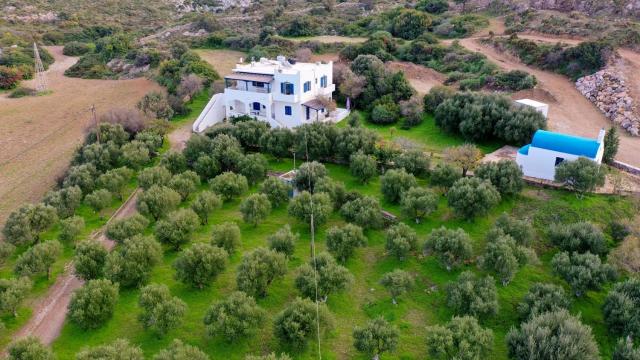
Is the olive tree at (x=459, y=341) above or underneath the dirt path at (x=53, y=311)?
above

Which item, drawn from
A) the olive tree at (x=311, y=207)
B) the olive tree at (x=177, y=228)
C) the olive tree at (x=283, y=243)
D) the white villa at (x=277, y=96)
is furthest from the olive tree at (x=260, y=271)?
the white villa at (x=277, y=96)

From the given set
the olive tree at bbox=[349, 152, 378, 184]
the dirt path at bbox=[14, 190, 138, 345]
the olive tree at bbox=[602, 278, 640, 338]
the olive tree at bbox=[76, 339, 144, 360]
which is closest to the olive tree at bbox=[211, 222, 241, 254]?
the dirt path at bbox=[14, 190, 138, 345]

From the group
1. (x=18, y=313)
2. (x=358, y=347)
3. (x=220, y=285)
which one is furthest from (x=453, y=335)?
(x=18, y=313)

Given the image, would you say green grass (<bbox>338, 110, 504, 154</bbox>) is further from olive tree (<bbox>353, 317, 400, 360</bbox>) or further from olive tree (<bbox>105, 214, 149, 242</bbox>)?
olive tree (<bbox>353, 317, 400, 360</bbox>)

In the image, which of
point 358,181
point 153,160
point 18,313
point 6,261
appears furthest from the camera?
point 153,160

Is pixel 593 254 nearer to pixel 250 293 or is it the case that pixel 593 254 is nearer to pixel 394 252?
pixel 394 252

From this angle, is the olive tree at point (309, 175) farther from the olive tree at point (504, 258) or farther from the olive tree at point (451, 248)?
the olive tree at point (504, 258)

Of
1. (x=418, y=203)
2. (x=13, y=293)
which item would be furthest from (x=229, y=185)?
(x=13, y=293)
